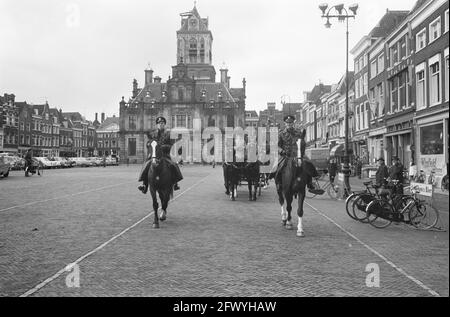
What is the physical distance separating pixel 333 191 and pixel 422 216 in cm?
869

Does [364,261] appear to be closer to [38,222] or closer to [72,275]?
[72,275]

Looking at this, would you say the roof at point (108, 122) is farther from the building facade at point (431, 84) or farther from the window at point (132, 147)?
the building facade at point (431, 84)

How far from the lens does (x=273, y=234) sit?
877 centimetres

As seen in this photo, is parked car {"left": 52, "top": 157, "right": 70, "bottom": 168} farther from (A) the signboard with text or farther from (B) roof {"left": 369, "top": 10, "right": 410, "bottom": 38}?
(A) the signboard with text

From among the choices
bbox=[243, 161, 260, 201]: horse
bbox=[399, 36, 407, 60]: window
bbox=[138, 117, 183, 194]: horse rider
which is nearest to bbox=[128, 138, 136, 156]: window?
bbox=[399, 36, 407, 60]: window

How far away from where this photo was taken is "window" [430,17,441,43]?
24391mm

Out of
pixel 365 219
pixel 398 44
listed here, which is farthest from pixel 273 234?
pixel 398 44

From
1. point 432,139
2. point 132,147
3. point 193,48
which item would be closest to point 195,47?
point 193,48

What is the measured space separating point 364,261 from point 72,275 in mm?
4201

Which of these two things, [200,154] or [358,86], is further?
[200,154]

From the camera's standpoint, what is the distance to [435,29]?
25.1m

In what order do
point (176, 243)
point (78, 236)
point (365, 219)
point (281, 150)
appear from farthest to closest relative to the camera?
point (365, 219) → point (281, 150) → point (78, 236) → point (176, 243)

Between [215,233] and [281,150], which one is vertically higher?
[281,150]

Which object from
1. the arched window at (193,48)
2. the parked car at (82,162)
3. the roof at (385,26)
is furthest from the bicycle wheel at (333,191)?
the arched window at (193,48)
